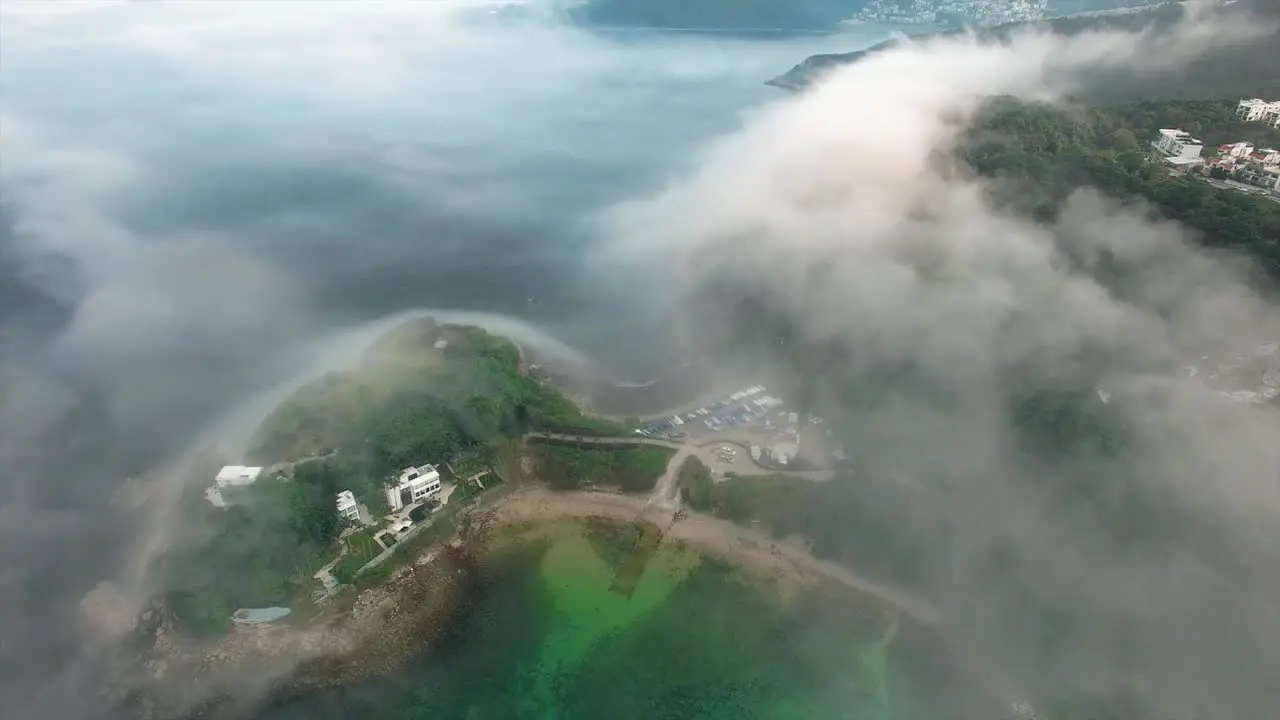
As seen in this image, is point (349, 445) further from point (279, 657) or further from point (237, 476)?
point (279, 657)

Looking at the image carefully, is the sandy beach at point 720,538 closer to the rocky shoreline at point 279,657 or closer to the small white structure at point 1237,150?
the rocky shoreline at point 279,657

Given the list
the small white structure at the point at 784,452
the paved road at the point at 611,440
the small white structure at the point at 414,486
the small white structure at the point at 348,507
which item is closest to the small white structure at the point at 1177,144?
the small white structure at the point at 784,452

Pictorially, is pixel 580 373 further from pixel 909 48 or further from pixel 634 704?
pixel 909 48

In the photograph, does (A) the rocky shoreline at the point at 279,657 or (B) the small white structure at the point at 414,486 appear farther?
(B) the small white structure at the point at 414,486

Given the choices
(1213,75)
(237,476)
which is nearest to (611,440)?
(237,476)

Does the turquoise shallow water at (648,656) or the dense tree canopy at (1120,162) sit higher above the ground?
the dense tree canopy at (1120,162)

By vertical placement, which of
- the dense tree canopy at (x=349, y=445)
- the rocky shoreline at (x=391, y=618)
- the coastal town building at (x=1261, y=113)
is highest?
the coastal town building at (x=1261, y=113)

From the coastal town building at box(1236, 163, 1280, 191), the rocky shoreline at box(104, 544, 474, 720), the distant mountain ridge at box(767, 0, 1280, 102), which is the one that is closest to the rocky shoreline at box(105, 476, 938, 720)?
the rocky shoreline at box(104, 544, 474, 720)
